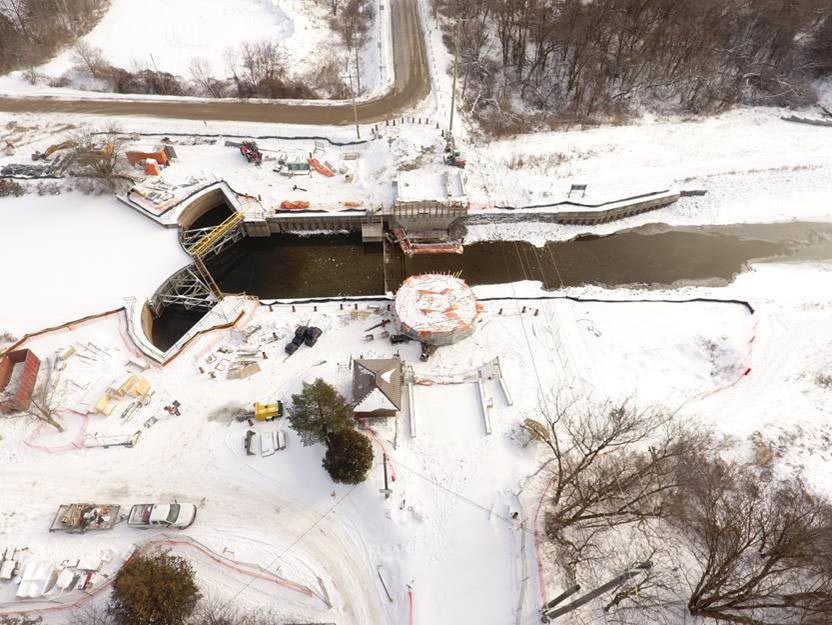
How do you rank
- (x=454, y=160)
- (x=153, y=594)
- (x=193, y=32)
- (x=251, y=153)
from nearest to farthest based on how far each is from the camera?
(x=153, y=594), (x=251, y=153), (x=454, y=160), (x=193, y=32)

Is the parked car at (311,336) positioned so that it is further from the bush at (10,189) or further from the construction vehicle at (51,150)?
the construction vehicle at (51,150)

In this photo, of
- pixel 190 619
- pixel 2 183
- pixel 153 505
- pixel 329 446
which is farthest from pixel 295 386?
pixel 2 183

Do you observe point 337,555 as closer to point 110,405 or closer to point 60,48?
point 110,405

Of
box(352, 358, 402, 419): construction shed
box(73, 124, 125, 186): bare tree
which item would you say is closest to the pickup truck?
box(352, 358, 402, 419): construction shed

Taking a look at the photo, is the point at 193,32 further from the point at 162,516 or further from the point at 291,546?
the point at 291,546

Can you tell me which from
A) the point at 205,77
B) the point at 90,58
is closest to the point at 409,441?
the point at 205,77

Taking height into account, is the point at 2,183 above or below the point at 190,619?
above
